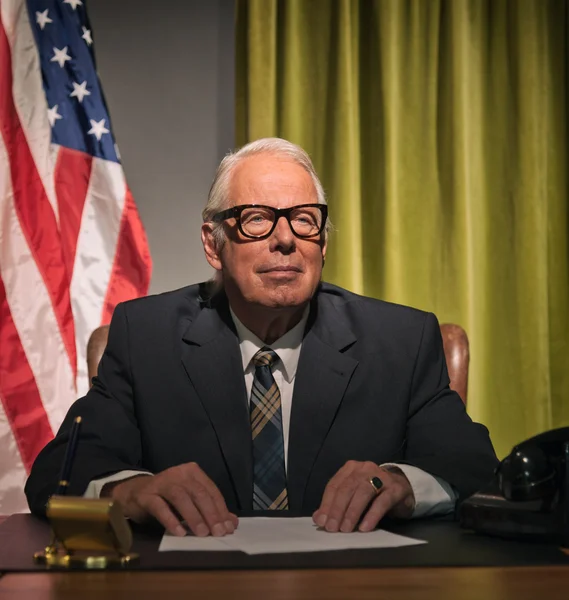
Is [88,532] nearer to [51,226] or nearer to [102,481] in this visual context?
[102,481]

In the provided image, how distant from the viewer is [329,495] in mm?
1471

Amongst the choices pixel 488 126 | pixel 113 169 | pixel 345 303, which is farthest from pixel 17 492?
pixel 488 126

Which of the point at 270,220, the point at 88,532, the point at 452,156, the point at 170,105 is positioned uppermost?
the point at 170,105

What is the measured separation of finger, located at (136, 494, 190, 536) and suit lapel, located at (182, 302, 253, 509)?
0.50 meters

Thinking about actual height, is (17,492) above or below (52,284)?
below

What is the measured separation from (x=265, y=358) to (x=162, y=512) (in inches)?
30.7

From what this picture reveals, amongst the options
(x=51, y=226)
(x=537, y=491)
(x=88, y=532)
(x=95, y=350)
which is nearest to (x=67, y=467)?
(x=88, y=532)

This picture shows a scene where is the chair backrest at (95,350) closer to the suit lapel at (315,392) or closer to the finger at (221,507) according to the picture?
the suit lapel at (315,392)

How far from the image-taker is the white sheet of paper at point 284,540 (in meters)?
1.24

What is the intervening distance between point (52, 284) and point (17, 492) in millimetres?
783

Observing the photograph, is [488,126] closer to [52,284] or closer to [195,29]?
[195,29]

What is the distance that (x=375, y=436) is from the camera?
2.07 meters

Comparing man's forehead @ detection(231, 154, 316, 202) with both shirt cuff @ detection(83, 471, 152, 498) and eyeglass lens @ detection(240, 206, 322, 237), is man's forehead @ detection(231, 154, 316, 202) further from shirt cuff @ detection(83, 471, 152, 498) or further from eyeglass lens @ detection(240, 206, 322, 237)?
shirt cuff @ detection(83, 471, 152, 498)

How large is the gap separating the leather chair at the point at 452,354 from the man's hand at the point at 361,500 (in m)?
1.01
